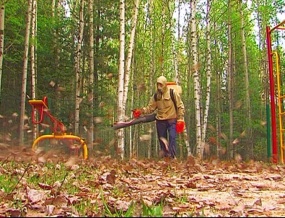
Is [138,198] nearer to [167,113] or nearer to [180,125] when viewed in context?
[180,125]

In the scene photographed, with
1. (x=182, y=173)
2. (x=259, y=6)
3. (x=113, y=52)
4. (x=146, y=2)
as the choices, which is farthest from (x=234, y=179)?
(x=259, y=6)

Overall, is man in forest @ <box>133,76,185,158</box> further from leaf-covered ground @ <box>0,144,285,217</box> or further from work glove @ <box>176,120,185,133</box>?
leaf-covered ground @ <box>0,144,285,217</box>

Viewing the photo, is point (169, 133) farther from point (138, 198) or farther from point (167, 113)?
point (138, 198)

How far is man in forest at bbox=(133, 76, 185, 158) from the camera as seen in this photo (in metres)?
9.20

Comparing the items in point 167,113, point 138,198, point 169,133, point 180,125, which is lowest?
point 138,198

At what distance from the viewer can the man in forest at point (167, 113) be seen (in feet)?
30.2

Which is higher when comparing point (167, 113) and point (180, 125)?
point (167, 113)

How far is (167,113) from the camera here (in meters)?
9.32

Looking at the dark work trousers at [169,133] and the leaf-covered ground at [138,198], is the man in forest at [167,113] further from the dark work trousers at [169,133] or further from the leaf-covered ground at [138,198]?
the leaf-covered ground at [138,198]

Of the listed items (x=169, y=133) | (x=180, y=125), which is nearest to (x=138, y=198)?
(x=180, y=125)

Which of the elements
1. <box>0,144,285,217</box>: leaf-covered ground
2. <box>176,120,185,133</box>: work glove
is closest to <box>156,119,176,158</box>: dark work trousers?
<box>176,120,185,133</box>: work glove

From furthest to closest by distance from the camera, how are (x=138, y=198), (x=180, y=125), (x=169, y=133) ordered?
(x=169, y=133), (x=180, y=125), (x=138, y=198)

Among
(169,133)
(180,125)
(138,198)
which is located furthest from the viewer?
(169,133)

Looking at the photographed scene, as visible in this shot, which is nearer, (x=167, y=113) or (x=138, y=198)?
(x=138, y=198)
